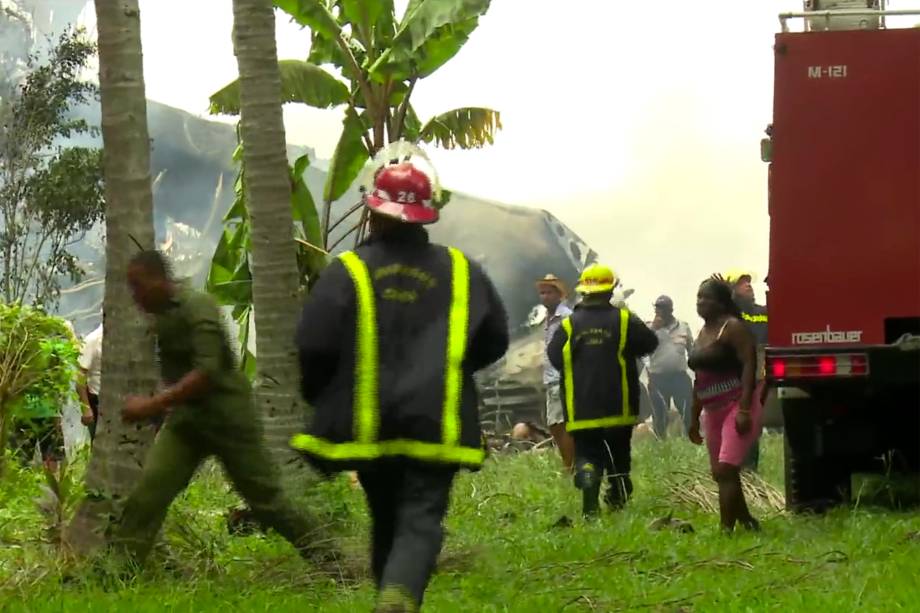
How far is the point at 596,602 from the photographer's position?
7.64 m

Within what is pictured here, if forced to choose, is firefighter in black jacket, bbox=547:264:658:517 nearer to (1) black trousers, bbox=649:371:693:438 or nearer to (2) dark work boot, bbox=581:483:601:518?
(2) dark work boot, bbox=581:483:601:518

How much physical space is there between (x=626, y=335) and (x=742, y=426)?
202 cm

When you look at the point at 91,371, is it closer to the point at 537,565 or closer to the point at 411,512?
the point at 537,565

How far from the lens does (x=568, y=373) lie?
484 inches

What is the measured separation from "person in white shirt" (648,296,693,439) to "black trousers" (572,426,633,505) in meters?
6.44

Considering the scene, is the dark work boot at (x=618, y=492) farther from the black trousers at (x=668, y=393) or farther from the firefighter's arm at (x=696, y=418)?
the black trousers at (x=668, y=393)

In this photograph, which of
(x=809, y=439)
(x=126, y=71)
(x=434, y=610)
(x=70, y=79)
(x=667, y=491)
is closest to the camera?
(x=434, y=610)

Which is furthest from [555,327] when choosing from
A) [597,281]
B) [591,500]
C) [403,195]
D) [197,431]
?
[403,195]

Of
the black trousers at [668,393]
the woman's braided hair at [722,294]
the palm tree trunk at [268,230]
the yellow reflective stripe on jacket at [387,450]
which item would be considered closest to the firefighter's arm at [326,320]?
the yellow reflective stripe on jacket at [387,450]

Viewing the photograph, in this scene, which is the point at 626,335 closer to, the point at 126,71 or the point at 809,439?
the point at 809,439

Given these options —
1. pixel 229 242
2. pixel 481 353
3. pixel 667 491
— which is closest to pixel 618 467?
pixel 667 491

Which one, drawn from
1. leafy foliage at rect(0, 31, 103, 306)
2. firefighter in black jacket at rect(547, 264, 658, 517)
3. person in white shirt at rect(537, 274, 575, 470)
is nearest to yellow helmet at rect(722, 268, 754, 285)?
person in white shirt at rect(537, 274, 575, 470)

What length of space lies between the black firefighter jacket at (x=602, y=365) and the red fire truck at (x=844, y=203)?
1.65m

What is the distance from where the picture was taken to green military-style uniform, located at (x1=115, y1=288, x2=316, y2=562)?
7.97 m
